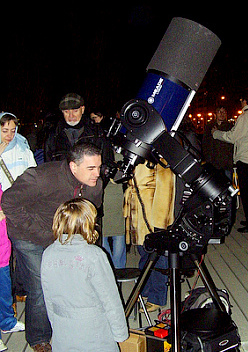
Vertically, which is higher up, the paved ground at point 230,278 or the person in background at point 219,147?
the person in background at point 219,147

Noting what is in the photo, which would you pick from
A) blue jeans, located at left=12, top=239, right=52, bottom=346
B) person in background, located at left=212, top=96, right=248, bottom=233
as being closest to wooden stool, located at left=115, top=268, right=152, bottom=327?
blue jeans, located at left=12, top=239, right=52, bottom=346

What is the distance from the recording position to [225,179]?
8.03ft

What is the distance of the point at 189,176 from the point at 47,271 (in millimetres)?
945

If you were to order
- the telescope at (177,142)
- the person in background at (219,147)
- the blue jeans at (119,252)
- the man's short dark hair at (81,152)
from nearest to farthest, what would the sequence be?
the telescope at (177,142)
the man's short dark hair at (81,152)
the blue jeans at (119,252)
the person in background at (219,147)

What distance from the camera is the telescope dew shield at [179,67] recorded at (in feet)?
8.50

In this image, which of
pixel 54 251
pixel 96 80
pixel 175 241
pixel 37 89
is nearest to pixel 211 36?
pixel 175 241

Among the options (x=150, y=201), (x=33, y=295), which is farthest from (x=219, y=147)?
(x=33, y=295)

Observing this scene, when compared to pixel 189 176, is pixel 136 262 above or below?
below

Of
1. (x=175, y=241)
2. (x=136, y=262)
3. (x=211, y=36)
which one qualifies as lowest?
(x=136, y=262)

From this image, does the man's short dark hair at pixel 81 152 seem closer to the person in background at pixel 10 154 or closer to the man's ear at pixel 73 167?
the man's ear at pixel 73 167

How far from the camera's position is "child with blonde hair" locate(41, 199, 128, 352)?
2199mm

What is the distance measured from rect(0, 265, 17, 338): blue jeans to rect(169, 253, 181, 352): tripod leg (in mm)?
1458

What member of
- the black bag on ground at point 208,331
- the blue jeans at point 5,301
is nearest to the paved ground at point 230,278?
the blue jeans at point 5,301

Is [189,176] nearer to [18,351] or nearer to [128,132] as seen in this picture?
[128,132]
